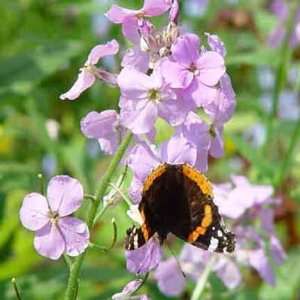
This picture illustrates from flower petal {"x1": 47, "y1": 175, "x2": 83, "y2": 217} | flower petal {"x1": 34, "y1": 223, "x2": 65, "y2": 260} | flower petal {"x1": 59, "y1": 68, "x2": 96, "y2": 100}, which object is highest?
flower petal {"x1": 59, "y1": 68, "x2": 96, "y2": 100}

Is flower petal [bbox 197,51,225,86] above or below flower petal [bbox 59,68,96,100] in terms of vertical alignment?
above

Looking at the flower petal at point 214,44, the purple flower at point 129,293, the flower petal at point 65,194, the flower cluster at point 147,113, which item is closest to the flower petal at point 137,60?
the flower cluster at point 147,113

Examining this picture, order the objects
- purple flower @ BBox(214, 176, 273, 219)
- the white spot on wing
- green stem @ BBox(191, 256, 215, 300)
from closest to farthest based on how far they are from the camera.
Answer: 1. the white spot on wing
2. green stem @ BBox(191, 256, 215, 300)
3. purple flower @ BBox(214, 176, 273, 219)

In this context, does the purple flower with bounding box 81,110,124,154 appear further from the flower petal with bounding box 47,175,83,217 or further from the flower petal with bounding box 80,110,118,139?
the flower petal with bounding box 47,175,83,217

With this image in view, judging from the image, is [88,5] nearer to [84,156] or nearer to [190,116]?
[84,156]

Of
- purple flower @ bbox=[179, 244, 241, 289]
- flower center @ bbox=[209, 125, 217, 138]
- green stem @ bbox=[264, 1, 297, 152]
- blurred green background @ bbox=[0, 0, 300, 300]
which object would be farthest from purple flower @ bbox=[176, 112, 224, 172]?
green stem @ bbox=[264, 1, 297, 152]

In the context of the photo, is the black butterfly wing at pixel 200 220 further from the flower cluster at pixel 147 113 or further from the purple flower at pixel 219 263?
the purple flower at pixel 219 263
